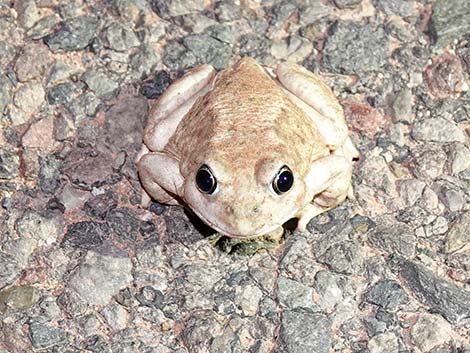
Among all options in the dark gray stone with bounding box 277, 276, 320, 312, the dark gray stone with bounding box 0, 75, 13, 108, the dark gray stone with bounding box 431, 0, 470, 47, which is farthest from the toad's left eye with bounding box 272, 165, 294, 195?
the dark gray stone with bounding box 0, 75, 13, 108

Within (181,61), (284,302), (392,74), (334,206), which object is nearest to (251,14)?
(181,61)

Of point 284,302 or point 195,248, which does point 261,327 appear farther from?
point 195,248

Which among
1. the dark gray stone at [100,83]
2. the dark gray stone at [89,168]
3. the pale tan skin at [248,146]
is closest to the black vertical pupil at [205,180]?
the pale tan skin at [248,146]

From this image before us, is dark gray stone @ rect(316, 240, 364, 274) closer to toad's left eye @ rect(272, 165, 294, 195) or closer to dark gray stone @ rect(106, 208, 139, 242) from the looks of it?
toad's left eye @ rect(272, 165, 294, 195)

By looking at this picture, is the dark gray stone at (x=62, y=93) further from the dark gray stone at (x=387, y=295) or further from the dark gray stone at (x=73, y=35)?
the dark gray stone at (x=387, y=295)

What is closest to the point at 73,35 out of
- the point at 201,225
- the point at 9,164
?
the point at 9,164

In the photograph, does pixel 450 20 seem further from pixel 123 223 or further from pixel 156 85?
pixel 123 223
